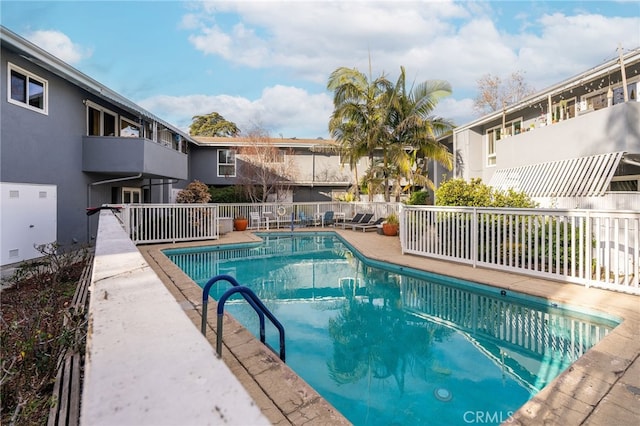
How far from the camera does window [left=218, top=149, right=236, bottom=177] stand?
25.4 meters

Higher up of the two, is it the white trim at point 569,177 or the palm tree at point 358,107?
the palm tree at point 358,107

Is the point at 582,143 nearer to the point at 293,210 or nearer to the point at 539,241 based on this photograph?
the point at 539,241

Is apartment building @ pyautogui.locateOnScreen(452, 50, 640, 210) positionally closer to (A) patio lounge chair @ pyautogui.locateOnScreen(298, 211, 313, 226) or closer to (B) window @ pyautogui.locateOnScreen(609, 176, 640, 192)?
(B) window @ pyautogui.locateOnScreen(609, 176, 640, 192)

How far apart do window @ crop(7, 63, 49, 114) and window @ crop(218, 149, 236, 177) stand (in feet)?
48.2

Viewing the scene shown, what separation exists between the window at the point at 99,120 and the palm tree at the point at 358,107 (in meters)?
10.8

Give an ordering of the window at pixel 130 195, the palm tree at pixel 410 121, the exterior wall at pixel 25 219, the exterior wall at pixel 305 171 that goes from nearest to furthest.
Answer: the exterior wall at pixel 25 219, the window at pixel 130 195, the palm tree at pixel 410 121, the exterior wall at pixel 305 171

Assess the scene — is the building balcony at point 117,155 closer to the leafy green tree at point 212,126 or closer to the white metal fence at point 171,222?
Result: the white metal fence at point 171,222

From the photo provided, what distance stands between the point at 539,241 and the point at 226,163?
21.8 m

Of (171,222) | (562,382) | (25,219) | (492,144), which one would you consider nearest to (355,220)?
(492,144)

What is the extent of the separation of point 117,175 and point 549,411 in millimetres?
15872

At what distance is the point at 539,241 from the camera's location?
26.9 feet

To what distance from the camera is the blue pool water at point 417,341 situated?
3.91 meters

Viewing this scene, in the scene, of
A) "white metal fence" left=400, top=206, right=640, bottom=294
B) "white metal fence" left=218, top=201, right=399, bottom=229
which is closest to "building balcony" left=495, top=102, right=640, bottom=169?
"white metal fence" left=400, top=206, right=640, bottom=294

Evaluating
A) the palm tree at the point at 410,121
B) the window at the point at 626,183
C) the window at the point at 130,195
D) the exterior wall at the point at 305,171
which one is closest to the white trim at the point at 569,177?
the window at the point at 626,183
